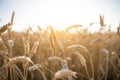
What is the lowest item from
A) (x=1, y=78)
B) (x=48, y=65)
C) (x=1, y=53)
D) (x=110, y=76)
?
(x=110, y=76)

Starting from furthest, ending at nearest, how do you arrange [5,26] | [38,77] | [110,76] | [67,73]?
[110,76] < [38,77] < [5,26] < [67,73]

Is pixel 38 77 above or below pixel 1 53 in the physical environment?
below

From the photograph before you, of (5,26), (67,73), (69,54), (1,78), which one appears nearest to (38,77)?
(69,54)

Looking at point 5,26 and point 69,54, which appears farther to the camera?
point 69,54

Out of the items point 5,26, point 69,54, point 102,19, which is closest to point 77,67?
point 69,54

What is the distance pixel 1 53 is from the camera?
1.70 meters

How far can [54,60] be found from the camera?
1945mm

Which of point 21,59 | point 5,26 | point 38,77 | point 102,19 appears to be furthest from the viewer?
point 38,77

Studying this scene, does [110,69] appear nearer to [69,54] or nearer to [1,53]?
[69,54]

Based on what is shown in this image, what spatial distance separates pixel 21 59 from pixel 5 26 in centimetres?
23

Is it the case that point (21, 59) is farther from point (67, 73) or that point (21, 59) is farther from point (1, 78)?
point (1, 78)

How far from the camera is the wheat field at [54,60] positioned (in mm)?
1540

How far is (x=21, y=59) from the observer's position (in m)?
1.23

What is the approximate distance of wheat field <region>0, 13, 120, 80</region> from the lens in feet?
5.05
